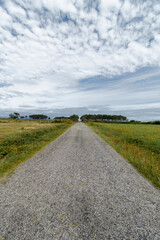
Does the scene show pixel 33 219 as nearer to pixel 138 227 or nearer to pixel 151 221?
pixel 138 227

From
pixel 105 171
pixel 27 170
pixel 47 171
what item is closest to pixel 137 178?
pixel 105 171

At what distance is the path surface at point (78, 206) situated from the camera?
234 cm

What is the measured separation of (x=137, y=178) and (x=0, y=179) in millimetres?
5964

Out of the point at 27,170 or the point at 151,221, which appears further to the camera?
the point at 27,170

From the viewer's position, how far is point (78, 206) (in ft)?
10.1

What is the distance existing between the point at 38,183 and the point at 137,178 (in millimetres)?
4240

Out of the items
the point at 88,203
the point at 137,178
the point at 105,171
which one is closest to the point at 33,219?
the point at 88,203

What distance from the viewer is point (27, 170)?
211 inches

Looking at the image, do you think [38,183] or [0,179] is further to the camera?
[0,179]

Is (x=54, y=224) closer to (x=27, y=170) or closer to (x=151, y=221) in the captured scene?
(x=151, y=221)

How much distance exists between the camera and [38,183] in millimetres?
4199

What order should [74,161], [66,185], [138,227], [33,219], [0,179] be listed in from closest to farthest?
[138,227] → [33,219] → [66,185] → [0,179] → [74,161]

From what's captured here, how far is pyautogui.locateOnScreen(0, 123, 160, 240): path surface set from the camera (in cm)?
234

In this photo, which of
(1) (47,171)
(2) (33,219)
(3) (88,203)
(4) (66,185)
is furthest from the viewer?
(1) (47,171)
